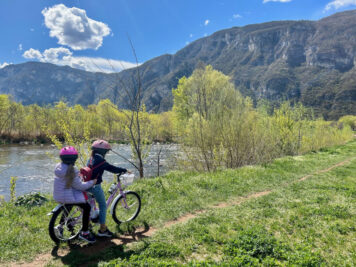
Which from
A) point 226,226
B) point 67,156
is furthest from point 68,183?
point 226,226

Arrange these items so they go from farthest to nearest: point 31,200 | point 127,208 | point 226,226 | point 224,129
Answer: point 224,129 < point 31,200 < point 127,208 < point 226,226

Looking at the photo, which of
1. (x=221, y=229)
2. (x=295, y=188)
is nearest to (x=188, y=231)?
(x=221, y=229)

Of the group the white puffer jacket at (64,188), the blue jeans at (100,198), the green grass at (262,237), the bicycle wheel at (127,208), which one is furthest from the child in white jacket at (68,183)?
the green grass at (262,237)

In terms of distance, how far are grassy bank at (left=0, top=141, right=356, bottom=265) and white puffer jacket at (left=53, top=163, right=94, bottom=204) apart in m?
1.03

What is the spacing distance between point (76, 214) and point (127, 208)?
1231 mm

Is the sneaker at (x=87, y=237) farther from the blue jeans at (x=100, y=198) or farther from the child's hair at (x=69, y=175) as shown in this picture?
the child's hair at (x=69, y=175)

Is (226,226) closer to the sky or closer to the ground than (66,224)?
closer to the ground

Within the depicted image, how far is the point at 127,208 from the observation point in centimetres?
517

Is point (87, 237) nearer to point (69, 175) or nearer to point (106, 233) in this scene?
point (106, 233)

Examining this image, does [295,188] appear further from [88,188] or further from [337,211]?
[88,188]

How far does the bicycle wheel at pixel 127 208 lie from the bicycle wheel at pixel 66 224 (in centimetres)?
85

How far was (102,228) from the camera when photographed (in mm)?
4414

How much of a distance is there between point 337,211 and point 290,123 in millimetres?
14983

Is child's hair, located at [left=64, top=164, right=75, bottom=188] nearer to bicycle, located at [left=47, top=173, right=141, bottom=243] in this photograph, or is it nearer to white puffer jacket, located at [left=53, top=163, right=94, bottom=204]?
white puffer jacket, located at [left=53, top=163, right=94, bottom=204]
